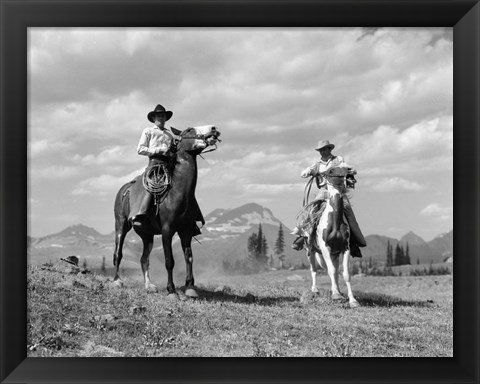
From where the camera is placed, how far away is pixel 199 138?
12.4 metres

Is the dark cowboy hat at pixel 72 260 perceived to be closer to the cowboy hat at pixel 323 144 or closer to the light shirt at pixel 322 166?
the light shirt at pixel 322 166

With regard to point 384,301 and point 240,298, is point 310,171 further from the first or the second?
point 384,301

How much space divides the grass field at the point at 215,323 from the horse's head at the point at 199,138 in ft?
9.63

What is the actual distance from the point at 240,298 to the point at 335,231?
2.43 metres

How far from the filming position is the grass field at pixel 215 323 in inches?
401

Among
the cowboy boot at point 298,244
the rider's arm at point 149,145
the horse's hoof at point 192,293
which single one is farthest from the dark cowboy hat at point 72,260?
the cowboy boot at point 298,244

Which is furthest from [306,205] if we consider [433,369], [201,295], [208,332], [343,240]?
[433,369]

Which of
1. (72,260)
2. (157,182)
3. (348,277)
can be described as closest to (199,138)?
(157,182)

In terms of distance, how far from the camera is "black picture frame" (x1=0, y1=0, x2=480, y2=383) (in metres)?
9.36

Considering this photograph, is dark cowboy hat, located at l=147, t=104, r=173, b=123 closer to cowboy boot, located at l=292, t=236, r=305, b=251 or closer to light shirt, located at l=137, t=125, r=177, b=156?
light shirt, located at l=137, t=125, r=177, b=156

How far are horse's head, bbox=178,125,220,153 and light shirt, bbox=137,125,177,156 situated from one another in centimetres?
28

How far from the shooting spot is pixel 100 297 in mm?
12109
